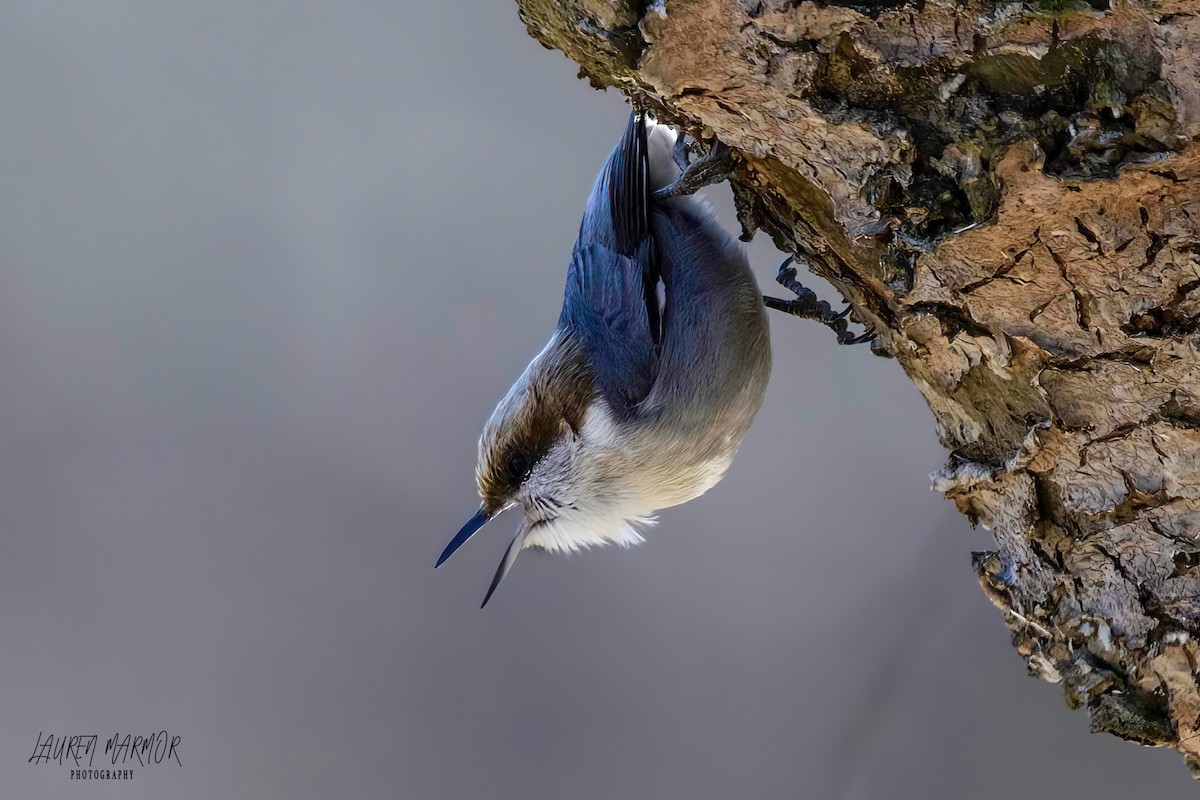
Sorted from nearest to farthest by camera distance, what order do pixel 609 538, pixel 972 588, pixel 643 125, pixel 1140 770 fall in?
pixel 643 125 < pixel 609 538 < pixel 1140 770 < pixel 972 588

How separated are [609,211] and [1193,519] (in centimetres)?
69

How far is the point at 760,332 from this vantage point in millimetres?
1095

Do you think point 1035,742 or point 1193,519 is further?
point 1035,742

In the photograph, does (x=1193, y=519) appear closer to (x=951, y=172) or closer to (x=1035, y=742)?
(x=951, y=172)

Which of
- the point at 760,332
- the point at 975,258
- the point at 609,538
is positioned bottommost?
the point at 609,538

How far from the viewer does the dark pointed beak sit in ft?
3.63

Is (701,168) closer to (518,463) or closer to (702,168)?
(702,168)

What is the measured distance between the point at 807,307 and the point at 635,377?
0.24m

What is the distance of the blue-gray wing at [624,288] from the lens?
1.06m

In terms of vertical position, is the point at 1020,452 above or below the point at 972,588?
above

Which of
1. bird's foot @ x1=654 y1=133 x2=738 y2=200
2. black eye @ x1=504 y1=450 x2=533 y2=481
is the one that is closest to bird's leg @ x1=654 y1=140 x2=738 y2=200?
bird's foot @ x1=654 y1=133 x2=738 y2=200

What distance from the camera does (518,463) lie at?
43.4 inches

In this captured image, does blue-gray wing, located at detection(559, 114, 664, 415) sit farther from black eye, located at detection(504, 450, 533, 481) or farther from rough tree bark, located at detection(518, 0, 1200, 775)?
rough tree bark, located at detection(518, 0, 1200, 775)

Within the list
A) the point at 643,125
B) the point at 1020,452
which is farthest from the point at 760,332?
the point at 1020,452
